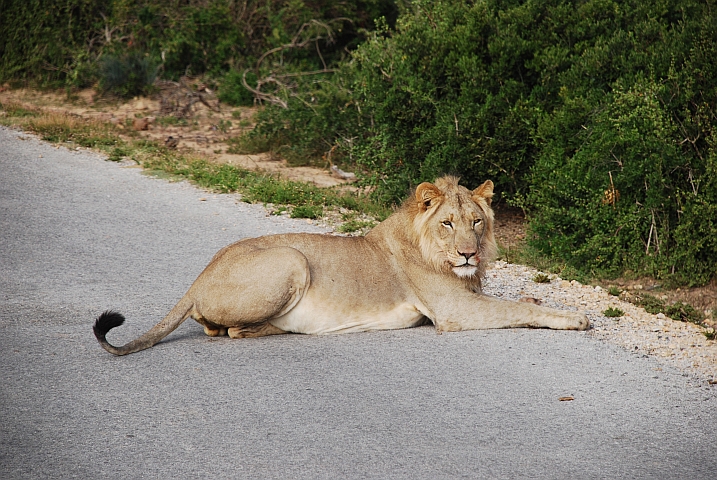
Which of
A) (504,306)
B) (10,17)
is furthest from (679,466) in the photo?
(10,17)

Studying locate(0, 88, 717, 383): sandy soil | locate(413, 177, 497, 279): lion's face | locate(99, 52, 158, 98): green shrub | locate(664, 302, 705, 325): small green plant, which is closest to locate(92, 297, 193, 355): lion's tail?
locate(413, 177, 497, 279): lion's face

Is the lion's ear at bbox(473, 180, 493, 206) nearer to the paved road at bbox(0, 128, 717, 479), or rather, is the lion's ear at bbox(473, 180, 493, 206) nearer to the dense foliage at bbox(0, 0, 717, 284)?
the paved road at bbox(0, 128, 717, 479)

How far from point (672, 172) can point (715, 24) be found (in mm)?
1604

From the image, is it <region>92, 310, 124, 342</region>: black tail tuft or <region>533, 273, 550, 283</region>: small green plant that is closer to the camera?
<region>92, 310, 124, 342</region>: black tail tuft

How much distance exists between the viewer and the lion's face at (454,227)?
21.0 ft

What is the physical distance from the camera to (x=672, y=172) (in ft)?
27.3

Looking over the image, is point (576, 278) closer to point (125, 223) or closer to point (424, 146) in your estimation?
point (424, 146)

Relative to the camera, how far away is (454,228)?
21.2 feet

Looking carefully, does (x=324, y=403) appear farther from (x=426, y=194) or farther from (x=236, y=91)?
(x=236, y=91)

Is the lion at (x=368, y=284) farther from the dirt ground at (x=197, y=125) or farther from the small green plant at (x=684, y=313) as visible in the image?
the dirt ground at (x=197, y=125)

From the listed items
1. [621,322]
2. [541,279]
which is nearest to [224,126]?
Answer: [541,279]

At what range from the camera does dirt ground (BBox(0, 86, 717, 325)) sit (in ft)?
36.9

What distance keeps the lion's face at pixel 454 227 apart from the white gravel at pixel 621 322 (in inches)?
40.6

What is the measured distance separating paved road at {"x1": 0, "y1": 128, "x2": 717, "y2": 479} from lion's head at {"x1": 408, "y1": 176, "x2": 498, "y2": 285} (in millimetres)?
578
